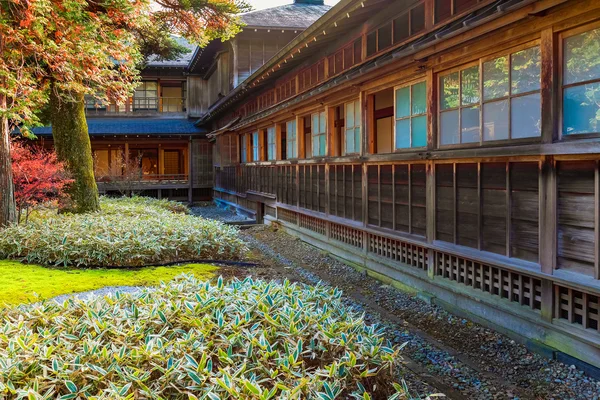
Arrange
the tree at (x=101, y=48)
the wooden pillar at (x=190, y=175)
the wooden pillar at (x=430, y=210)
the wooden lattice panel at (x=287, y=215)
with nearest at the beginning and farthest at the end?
the wooden pillar at (x=430, y=210) → the tree at (x=101, y=48) → the wooden lattice panel at (x=287, y=215) → the wooden pillar at (x=190, y=175)

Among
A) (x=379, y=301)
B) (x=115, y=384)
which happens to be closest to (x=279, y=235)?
(x=379, y=301)

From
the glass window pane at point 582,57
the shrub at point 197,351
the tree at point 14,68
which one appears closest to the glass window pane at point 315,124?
the tree at point 14,68

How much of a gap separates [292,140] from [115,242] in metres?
6.27

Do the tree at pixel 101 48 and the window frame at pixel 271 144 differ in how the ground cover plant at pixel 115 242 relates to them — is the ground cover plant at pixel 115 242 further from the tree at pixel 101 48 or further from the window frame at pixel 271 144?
the window frame at pixel 271 144

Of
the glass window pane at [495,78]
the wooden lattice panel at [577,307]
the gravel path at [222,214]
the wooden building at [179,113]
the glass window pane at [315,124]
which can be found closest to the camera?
the wooden lattice panel at [577,307]

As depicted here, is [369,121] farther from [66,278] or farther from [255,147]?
[255,147]

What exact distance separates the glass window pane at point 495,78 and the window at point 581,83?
83 cm

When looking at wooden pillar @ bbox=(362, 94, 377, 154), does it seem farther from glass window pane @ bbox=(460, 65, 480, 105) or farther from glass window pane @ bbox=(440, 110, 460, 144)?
glass window pane @ bbox=(460, 65, 480, 105)

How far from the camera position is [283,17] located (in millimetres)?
20250

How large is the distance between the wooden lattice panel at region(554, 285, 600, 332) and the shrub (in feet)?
6.84

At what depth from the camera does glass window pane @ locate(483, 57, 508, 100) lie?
5.23 m

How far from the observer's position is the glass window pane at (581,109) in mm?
4145

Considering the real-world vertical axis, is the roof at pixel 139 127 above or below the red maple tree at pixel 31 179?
above

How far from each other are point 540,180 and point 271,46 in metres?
17.4
